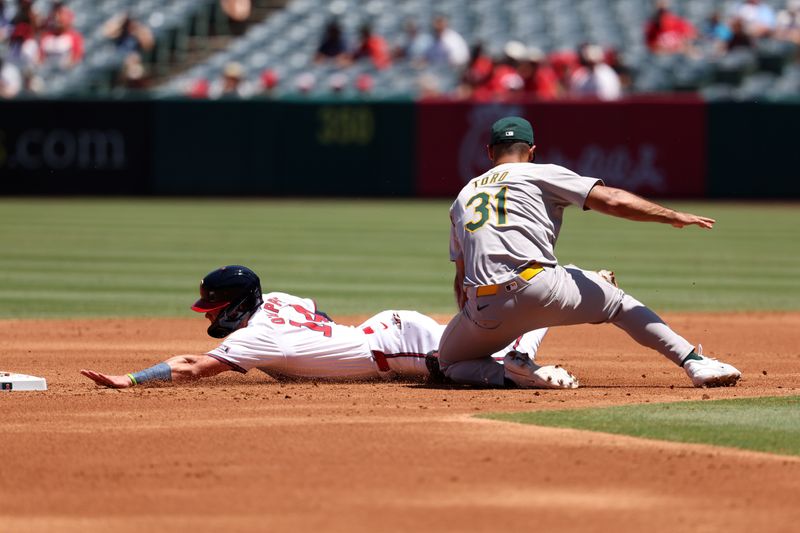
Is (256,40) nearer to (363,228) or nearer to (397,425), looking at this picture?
(363,228)

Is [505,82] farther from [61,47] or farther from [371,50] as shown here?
[61,47]

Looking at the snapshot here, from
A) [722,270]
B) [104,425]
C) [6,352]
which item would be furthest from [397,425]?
[722,270]

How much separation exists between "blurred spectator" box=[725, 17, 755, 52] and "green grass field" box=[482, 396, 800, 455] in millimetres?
18201

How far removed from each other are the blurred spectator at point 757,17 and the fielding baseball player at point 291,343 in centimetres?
1816

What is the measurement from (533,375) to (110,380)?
7.01 ft

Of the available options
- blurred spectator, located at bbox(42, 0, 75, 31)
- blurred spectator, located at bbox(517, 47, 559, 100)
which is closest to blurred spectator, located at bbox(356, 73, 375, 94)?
blurred spectator, located at bbox(517, 47, 559, 100)

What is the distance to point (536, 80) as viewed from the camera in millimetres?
23922

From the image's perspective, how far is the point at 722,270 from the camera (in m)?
14.7

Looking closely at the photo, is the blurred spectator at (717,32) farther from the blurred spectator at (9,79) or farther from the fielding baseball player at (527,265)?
the fielding baseball player at (527,265)

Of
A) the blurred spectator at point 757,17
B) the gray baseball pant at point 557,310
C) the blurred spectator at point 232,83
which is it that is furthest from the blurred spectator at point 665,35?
the gray baseball pant at point 557,310

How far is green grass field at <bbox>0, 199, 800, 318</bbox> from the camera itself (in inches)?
483

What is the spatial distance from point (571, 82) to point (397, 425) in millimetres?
18592

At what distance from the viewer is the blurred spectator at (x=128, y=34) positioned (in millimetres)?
26345

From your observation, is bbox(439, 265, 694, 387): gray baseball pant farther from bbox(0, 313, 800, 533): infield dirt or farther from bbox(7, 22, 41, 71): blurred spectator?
bbox(7, 22, 41, 71): blurred spectator
